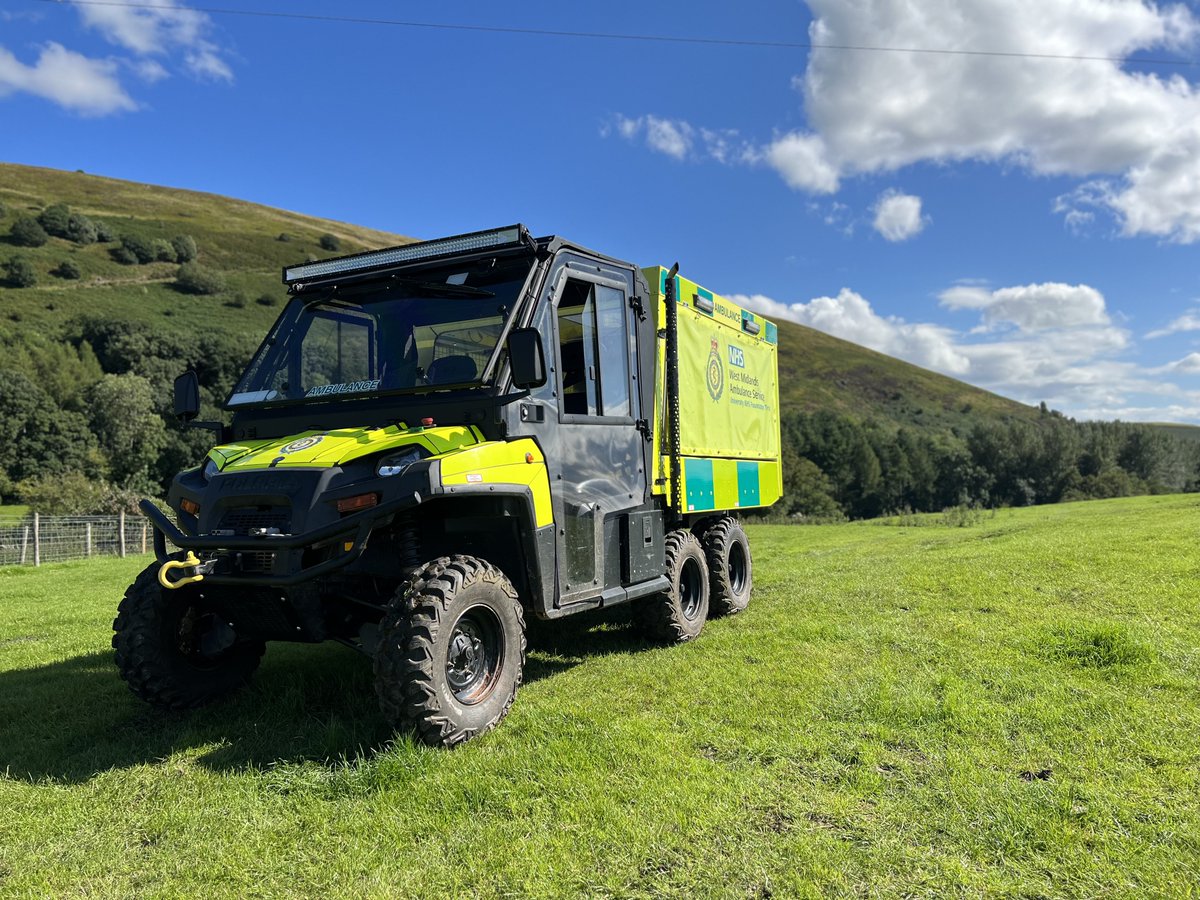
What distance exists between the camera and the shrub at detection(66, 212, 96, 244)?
3568 inches

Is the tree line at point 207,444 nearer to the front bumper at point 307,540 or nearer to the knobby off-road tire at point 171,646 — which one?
the knobby off-road tire at point 171,646

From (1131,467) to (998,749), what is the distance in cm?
9266

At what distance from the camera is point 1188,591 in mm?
7445

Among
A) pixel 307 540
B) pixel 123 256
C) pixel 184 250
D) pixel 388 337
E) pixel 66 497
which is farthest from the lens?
pixel 184 250

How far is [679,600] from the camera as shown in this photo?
21.9ft

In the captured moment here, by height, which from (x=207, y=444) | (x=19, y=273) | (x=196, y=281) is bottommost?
(x=207, y=444)

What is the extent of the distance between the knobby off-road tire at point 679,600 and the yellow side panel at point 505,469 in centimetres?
193

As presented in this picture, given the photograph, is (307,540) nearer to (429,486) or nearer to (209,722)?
(429,486)

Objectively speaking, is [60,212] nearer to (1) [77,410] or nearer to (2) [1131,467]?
(1) [77,410]

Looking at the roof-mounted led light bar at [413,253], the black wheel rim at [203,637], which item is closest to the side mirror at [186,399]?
the roof-mounted led light bar at [413,253]

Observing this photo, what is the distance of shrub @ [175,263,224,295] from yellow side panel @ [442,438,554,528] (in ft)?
304

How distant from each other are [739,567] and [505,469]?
4586 millimetres

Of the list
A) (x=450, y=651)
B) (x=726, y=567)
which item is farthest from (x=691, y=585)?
(x=450, y=651)

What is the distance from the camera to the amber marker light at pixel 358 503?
4.12 m
